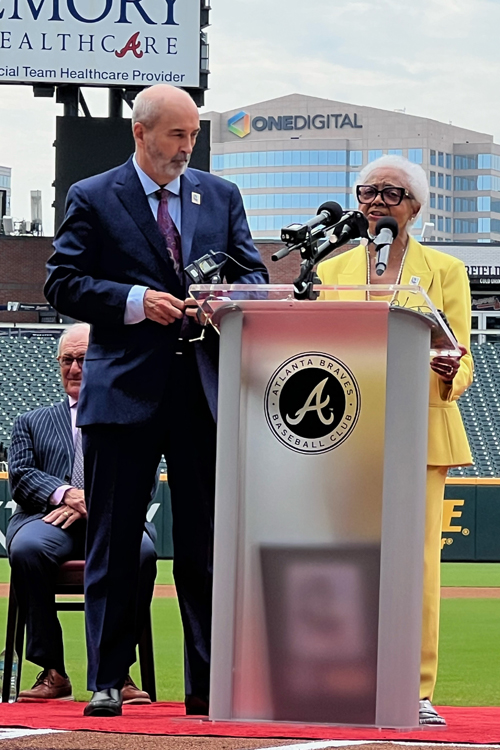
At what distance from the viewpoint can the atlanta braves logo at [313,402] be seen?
128 inches

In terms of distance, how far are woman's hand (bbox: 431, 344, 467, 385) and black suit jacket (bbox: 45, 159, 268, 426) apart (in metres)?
0.57

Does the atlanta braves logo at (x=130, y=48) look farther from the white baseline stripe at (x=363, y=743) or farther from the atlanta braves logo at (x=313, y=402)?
the white baseline stripe at (x=363, y=743)

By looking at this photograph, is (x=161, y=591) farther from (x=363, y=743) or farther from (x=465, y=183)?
(x=465, y=183)

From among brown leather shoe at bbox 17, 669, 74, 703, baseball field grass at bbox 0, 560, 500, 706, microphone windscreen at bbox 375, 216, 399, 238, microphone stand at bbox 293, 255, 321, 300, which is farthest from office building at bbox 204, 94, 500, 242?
microphone stand at bbox 293, 255, 321, 300

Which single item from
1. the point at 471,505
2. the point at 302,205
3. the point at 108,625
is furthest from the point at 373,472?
the point at 302,205

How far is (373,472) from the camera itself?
10.7 ft

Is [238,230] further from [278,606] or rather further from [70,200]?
[278,606]

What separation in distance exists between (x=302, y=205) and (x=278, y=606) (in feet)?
349

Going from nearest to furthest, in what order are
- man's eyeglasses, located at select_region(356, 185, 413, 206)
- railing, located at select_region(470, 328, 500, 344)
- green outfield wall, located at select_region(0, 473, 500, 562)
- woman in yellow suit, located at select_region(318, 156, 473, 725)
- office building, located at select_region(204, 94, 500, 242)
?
woman in yellow suit, located at select_region(318, 156, 473, 725), man's eyeglasses, located at select_region(356, 185, 413, 206), green outfield wall, located at select_region(0, 473, 500, 562), railing, located at select_region(470, 328, 500, 344), office building, located at select_region(204, 94, 500, 242)

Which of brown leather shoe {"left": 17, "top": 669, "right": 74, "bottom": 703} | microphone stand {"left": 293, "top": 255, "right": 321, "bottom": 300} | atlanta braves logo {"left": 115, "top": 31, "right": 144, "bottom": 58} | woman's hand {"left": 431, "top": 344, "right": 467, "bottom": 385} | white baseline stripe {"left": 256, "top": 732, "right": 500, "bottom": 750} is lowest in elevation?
brown leather shoe {"left": 17, "top": 669, "right": 74, "bottom": 703}

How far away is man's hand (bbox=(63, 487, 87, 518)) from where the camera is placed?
5074mm

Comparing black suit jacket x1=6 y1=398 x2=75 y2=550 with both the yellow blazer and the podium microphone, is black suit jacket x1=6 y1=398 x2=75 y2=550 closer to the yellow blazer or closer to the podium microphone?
the yellow blazer

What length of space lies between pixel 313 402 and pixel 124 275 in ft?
2.95

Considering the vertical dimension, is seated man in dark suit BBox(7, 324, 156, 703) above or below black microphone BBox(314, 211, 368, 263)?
below
